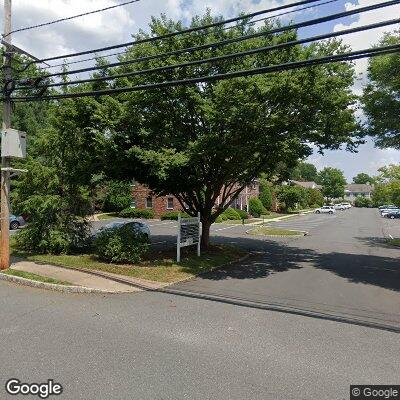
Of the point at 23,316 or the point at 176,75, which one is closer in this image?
the point at 23,316

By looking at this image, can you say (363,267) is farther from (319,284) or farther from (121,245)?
(121,245)

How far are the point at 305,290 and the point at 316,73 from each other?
21.6 ft

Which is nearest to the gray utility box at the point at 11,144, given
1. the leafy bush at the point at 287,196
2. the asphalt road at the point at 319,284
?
the asphalt road at the point at 319,284

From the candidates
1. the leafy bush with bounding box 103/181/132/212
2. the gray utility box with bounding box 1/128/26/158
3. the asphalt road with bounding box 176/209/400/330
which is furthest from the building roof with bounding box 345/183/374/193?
the gray utility box with bounding box 1/128/26/158

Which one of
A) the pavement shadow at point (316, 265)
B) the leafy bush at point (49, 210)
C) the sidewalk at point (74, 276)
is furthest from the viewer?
the leafy bush at point (49, 210)

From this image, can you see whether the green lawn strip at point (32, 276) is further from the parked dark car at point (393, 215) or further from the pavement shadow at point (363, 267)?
the parked dark car at point (393, 215)

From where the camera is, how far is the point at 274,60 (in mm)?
12836

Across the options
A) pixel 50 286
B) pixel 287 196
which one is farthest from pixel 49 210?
pixel 287 196

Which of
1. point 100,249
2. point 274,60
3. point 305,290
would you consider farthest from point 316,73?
point 100,249

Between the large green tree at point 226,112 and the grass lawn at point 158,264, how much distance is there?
9.64ft

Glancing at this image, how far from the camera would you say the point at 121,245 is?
1305cm

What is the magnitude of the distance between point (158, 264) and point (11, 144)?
603cm

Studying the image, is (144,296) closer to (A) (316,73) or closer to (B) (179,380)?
(B) (179,380)

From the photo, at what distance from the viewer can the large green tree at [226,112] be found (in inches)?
456
